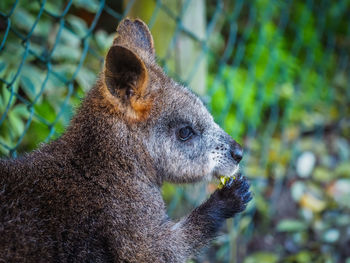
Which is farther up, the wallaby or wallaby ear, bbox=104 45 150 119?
wallaby ear, bbox=104 45 150 119

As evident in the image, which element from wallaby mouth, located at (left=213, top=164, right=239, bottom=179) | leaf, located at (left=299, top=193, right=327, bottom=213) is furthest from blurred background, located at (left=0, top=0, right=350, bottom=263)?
wallaby mouth, located at (left=213, top=164, right=239, bottom=179)

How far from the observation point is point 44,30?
13.4ft

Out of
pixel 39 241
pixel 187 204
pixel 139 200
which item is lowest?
pixel 39 241

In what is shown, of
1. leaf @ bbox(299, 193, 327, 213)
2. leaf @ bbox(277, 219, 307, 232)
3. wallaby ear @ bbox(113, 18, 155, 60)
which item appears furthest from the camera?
leaf @ bbox(299, 193, 327, 213)

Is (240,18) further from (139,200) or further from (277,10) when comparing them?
(139,200)

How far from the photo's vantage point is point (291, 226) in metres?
4.43

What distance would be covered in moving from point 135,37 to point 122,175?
853 mm

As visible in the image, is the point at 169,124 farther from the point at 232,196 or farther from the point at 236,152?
the point at 232,196

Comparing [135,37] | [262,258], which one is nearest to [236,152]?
[135,37]

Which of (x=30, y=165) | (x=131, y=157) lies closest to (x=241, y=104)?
(x=131, y=157)

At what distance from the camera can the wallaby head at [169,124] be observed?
2.71 meters

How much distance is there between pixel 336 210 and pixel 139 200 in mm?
2524

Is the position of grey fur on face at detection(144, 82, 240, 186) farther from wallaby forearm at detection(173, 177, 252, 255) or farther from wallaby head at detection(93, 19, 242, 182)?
wallaby forearm at detection(173, 177, 252, 255)

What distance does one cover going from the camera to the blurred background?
3.44m
